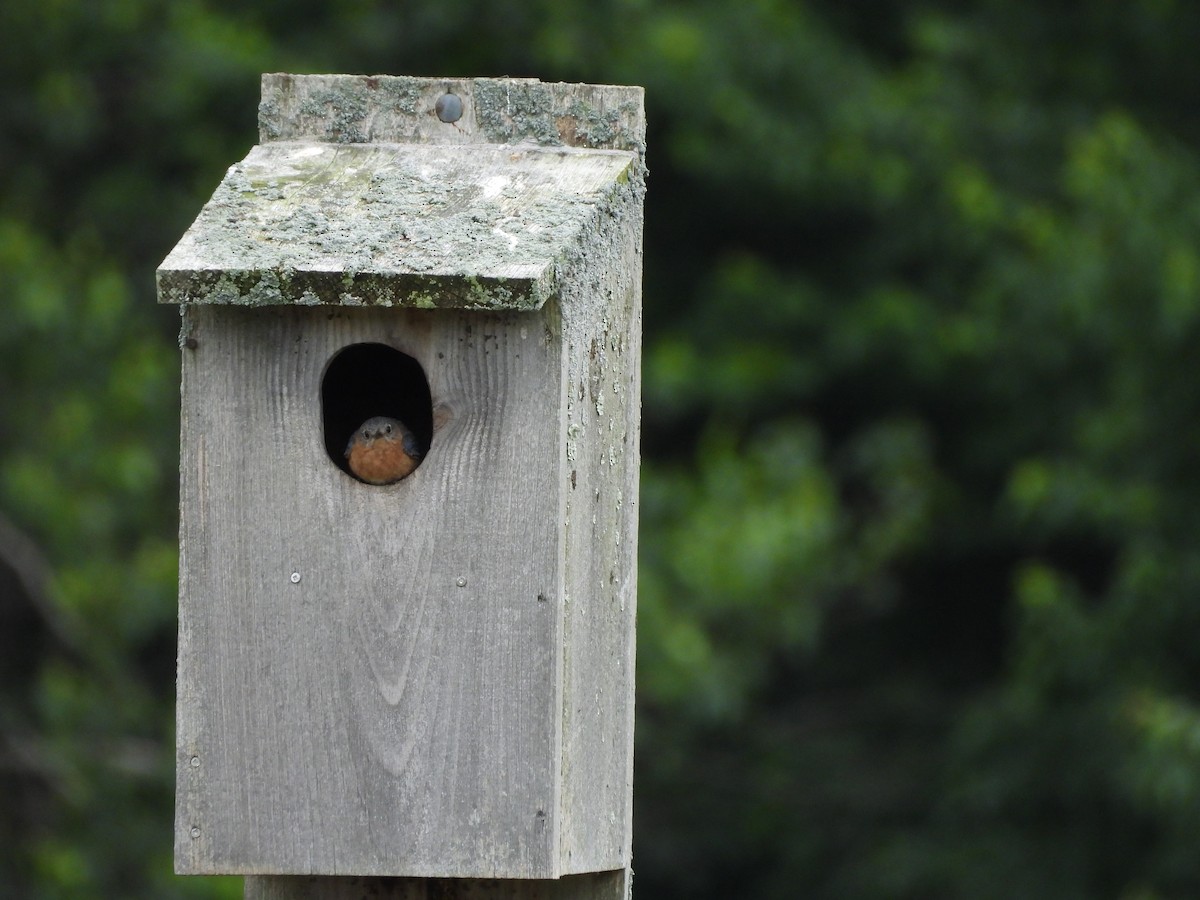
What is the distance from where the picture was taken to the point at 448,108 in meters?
2.21

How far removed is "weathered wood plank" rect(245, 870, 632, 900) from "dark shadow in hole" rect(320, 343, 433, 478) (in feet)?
1.77

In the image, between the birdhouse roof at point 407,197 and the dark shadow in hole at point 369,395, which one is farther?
the dark shadow in hole at point 369,395

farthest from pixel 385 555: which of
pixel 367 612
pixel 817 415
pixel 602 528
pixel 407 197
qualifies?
pixel 817 415

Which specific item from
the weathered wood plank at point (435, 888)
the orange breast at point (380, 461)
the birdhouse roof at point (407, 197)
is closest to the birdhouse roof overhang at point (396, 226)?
the birdhouse roof at point (407, 197)

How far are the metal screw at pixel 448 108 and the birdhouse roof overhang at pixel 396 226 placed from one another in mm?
46

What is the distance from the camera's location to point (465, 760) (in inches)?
79.6

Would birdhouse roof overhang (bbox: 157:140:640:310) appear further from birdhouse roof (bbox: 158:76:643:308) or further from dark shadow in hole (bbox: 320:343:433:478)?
dark shadow in hole (bbox: 320:343:433:478)

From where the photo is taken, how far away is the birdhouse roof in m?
1.95

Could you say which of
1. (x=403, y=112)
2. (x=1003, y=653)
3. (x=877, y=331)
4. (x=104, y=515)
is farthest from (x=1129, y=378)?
(x=403, y=112)

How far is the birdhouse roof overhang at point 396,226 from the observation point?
1942 millimetres

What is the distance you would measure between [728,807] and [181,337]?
6.26m

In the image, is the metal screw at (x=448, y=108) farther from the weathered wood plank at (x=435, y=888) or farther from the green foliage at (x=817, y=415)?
the green foliage at (x=817, y=415)

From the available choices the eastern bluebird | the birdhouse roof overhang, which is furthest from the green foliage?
the birdhouse roof overhang

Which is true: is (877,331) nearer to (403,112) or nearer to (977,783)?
(977,783)
